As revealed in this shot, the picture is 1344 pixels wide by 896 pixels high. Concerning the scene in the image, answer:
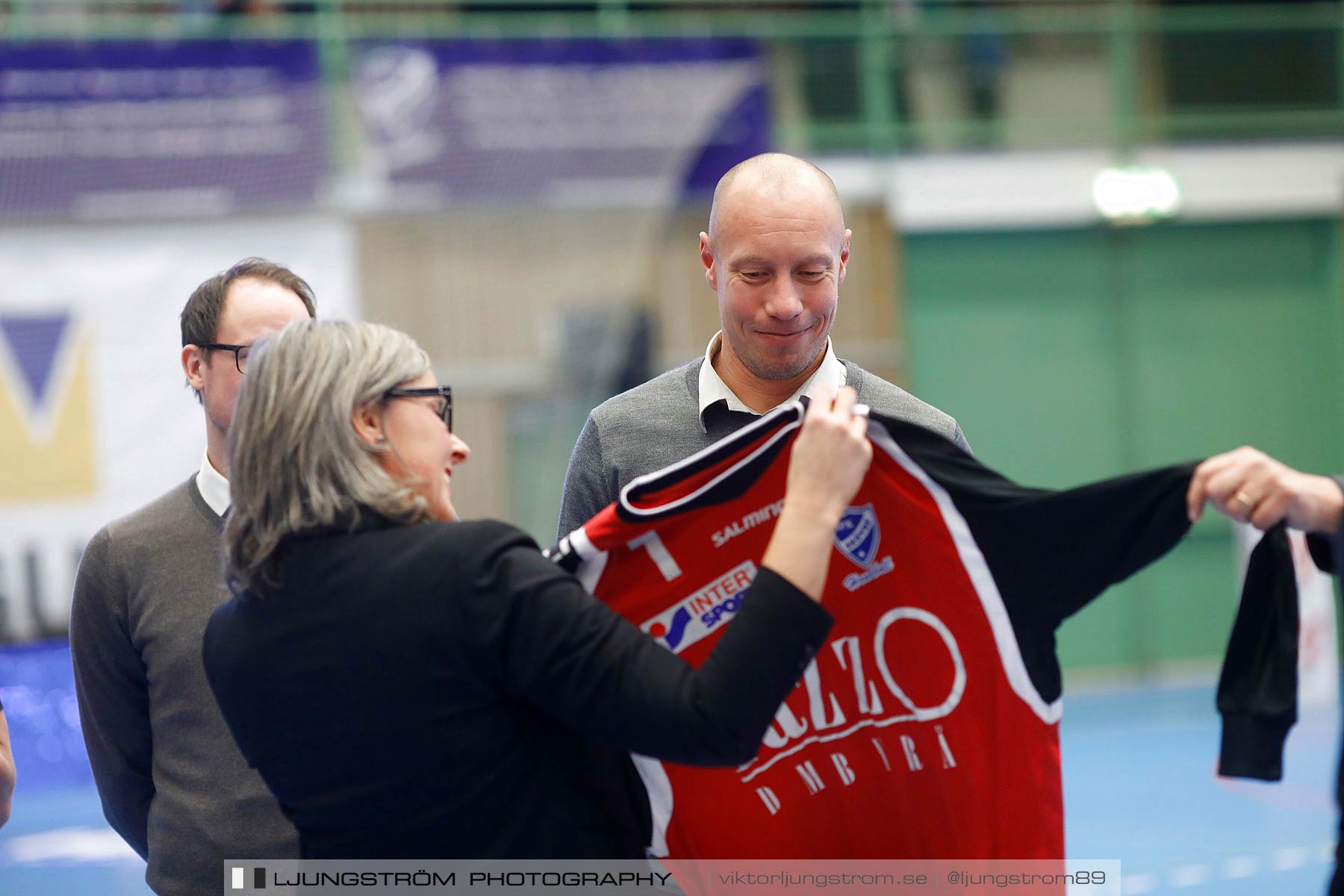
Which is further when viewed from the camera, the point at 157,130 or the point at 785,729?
the point at 157,130

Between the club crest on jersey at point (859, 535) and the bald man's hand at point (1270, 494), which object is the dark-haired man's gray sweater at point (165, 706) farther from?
the bald man's hand at point (1270, 494)

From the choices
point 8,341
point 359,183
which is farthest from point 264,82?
point 8,341

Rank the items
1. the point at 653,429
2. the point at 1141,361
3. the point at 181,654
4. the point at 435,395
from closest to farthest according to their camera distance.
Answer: the point at 435,395 < the point at 181,654 < the point at 653,429 < the point at 1141,361

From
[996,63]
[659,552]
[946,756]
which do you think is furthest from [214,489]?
[996,63]

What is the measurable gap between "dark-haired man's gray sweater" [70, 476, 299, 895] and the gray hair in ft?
1.86

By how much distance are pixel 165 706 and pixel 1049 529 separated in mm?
1496

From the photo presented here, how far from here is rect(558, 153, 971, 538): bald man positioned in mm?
2350

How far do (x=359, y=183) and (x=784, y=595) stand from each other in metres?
7.90

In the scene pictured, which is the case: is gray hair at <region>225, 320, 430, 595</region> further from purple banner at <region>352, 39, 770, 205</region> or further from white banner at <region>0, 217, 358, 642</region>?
purple banner at <region>352, 39, 770, 205</region>

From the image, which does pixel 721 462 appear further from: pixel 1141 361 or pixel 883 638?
pixel 1141 361

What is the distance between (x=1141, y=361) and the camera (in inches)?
420

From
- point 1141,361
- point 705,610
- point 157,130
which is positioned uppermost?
point 157,130

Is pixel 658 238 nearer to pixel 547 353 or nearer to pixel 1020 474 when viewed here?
pixel 547 353

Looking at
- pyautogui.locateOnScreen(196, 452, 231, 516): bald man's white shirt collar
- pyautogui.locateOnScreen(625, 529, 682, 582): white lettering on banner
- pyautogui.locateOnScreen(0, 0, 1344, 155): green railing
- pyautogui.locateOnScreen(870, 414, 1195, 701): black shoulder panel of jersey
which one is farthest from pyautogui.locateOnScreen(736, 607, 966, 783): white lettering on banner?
pyautogui.locateOnScreen(0, 0, 1344, 155): green railing
